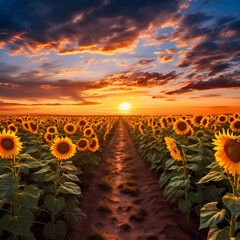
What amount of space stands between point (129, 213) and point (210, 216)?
4.06m

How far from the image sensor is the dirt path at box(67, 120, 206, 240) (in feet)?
17.7

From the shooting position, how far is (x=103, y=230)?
571 cm

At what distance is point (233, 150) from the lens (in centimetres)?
311

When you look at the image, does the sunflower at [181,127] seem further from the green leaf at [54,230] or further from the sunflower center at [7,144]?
the sunflower center at [7,144]

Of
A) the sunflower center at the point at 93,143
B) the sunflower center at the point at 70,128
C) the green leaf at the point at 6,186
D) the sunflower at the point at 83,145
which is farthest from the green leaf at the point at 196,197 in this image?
the sunflower center at the point at 70,128

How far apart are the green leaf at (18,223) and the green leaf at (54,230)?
3.99 feet

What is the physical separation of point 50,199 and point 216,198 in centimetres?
384

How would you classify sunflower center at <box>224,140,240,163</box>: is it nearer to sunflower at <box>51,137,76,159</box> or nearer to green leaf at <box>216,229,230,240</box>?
green leaf at <box>216,229,230,240</box>

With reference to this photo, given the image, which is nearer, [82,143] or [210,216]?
[210,216]

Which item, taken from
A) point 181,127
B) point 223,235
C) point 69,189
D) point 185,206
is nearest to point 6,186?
point 69,189

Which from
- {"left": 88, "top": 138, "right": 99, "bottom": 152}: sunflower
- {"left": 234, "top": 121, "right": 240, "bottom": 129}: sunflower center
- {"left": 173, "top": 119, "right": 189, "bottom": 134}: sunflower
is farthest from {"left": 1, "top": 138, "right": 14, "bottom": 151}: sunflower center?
{"left": 234, "top": 121, "right": 240, "bottom": 129}: sunflower center

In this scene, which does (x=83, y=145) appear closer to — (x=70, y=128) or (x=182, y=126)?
(x=70, y=128)

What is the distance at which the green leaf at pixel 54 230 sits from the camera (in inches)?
171

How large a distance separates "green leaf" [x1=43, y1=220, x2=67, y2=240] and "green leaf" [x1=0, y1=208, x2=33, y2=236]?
3.99 ft
